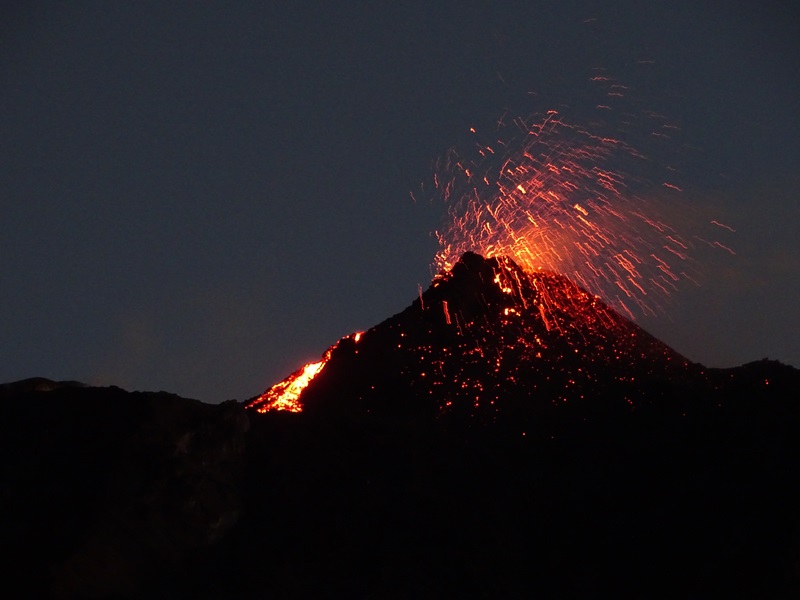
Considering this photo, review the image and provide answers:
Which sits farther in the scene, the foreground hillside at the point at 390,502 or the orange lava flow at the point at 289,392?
the orange lava flow at the point at 289,392

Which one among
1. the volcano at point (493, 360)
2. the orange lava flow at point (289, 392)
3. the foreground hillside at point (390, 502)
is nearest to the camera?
the foreground hillside at point (390, 502)

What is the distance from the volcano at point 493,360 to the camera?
102ft

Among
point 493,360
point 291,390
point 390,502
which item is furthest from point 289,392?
point 390,502

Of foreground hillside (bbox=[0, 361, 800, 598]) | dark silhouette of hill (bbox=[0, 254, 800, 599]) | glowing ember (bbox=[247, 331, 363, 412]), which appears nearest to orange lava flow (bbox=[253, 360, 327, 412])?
glowing ember (bbox=[247, 331, 363, 412])

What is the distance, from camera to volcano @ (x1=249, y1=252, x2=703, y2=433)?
102 feet

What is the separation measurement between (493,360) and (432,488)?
791 cm

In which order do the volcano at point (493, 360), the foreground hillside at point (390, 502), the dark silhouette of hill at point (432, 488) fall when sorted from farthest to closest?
1. the volcano at point (493, 360)
2. the dark silhouette of hill at point (432, 488)
3. the foreground hillside at point (390, 502)

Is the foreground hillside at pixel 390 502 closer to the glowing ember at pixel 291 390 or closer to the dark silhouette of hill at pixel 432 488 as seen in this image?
the dark silhouette of hill at pixel 432 488

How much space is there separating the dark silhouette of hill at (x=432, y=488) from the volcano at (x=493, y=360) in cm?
15

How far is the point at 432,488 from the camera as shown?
1065 inches

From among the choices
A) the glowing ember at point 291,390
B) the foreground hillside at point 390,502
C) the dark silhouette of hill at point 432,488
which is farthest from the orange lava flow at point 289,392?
the foreground hillside at point 390,502

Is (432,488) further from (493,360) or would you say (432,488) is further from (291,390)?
(291,390)

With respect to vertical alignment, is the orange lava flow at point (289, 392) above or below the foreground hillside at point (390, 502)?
above

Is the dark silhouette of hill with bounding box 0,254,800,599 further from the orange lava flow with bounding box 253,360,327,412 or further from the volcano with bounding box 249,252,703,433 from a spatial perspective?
the orange lava flow with bounding box 253,360,327,412
